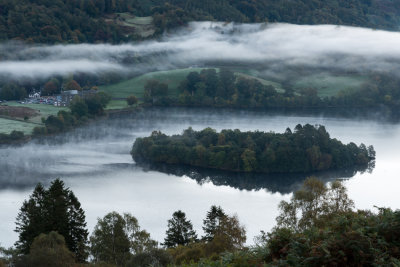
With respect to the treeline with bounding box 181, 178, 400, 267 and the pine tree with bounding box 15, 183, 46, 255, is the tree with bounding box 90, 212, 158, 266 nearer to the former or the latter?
the pine tree with bounding box 15, 183, 46, 255

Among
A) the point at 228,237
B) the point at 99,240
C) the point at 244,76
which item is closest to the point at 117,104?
the point at 244,76

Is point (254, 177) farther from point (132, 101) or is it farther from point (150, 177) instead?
point (132, 101)

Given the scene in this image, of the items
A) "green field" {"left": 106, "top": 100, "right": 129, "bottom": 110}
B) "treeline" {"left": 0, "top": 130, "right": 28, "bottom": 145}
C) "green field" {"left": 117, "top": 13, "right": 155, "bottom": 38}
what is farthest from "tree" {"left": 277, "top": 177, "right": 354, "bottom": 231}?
"green field" {"left": 117, "top": 13, "right": 155, "bottom": 38}

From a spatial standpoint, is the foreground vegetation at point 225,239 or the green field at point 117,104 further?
the green field at point 117,104

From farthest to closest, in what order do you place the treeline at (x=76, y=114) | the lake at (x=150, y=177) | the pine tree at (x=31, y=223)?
the treeline at (x=76, y=114), the lake at (x=150, y=177), the pine tree at (x=31, y=223)

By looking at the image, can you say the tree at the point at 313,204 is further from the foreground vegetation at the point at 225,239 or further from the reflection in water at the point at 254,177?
the reflection in water at the point at 254,177

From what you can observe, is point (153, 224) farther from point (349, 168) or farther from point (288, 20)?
point (288, 20)

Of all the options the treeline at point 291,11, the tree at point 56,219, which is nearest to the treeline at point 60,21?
the treeline at point 291,11
